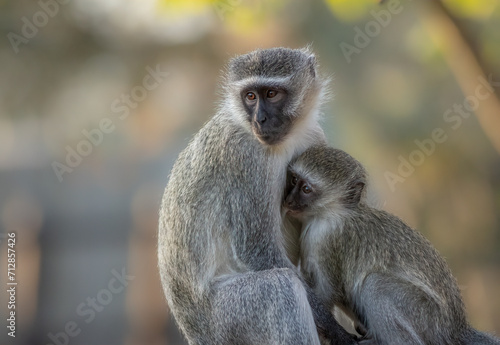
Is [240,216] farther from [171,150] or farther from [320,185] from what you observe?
[171,150]

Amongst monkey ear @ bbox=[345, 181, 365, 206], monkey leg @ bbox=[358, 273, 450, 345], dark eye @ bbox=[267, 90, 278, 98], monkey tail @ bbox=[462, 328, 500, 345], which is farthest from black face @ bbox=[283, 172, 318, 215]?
monkey tail @ bbox=[462, 328, 500, 345]

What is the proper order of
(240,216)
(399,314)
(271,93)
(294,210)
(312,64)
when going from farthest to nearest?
(312,64) < (294,210) < (271,93) < (240,216) < (399,314)

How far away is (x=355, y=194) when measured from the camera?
4176mm

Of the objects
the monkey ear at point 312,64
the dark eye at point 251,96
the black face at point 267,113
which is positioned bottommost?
the black face at point 267,113

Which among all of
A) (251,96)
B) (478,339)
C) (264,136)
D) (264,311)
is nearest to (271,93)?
(251,96)

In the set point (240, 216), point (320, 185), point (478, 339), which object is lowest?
point (478, 339)

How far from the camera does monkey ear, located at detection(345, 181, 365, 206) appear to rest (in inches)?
164

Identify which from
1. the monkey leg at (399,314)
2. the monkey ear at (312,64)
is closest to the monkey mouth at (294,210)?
the monkey leg at (399,314)

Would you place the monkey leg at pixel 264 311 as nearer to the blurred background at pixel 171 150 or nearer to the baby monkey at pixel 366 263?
the baby monkey at pixel 366 263

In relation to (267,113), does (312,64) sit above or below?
above

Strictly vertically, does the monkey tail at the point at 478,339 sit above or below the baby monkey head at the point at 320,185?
below

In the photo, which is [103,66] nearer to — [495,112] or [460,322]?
[495,112]

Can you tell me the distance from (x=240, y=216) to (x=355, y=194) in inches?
30.6

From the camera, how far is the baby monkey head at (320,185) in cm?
409
